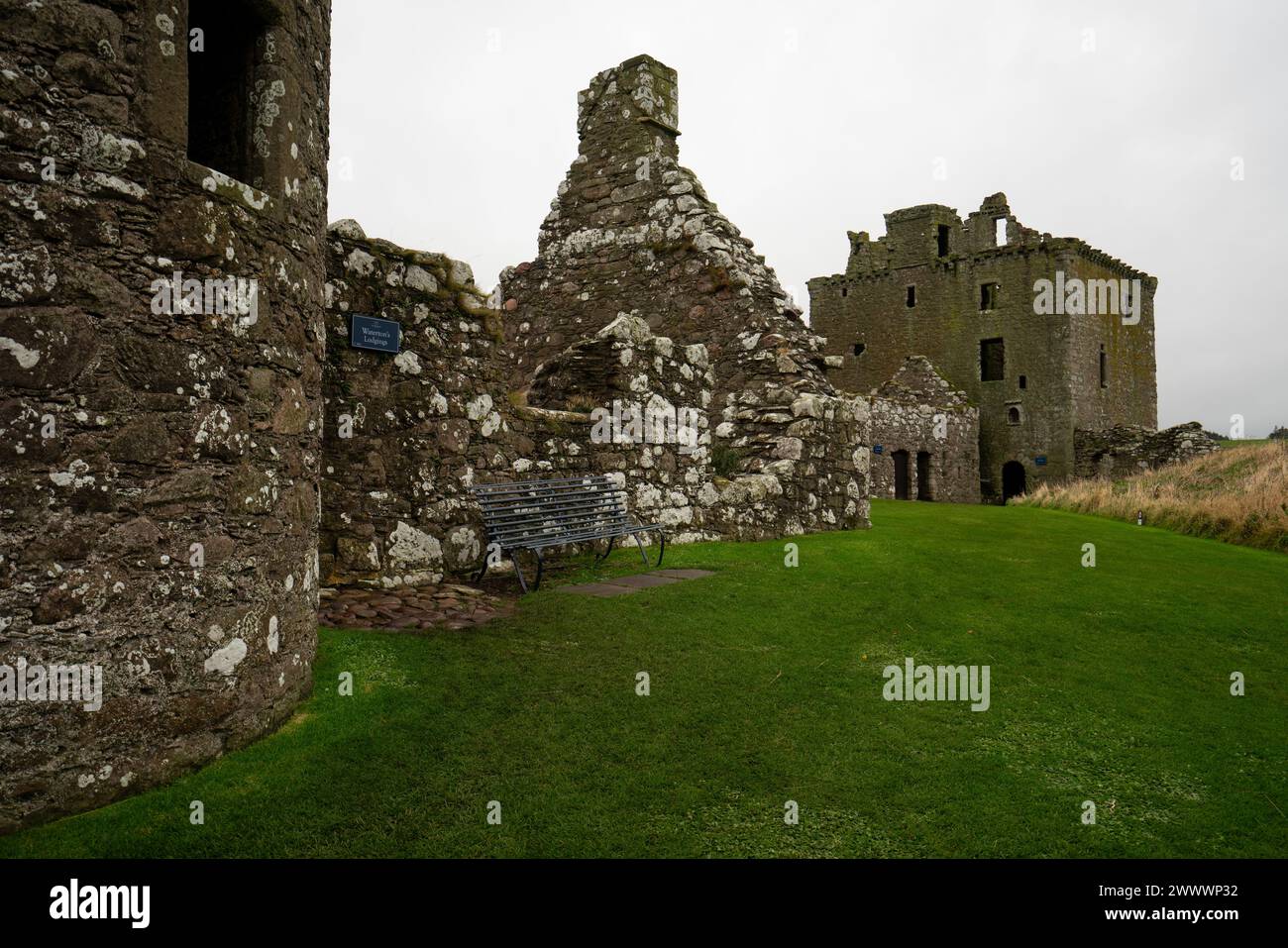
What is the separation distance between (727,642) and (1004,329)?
3252cm

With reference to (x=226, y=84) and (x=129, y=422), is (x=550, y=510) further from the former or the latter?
(x=129, y=422)

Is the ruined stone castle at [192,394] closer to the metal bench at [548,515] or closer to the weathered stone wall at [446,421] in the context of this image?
the weathered stone wall at [446,421]

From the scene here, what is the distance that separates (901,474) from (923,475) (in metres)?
1.76

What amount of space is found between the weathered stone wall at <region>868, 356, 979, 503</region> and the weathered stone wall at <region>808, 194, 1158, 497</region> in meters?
3.60

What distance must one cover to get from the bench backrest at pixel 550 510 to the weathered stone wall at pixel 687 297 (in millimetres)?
3306

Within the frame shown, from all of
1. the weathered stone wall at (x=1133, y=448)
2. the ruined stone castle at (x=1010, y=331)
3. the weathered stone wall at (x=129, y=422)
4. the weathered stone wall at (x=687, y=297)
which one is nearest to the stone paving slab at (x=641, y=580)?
the weathered stone wall at (x=129, y=422)

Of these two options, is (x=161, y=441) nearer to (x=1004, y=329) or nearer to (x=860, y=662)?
(x=860, y=662)

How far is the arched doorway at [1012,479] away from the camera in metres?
33.7

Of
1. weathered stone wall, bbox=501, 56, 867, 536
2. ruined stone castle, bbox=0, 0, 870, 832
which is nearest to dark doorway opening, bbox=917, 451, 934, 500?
weathered stone wall, bbox=501, 56, 867, 536

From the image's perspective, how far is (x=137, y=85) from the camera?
333cm

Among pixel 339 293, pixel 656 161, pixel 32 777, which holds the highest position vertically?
pixel 656 161

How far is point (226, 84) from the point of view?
4.30m
